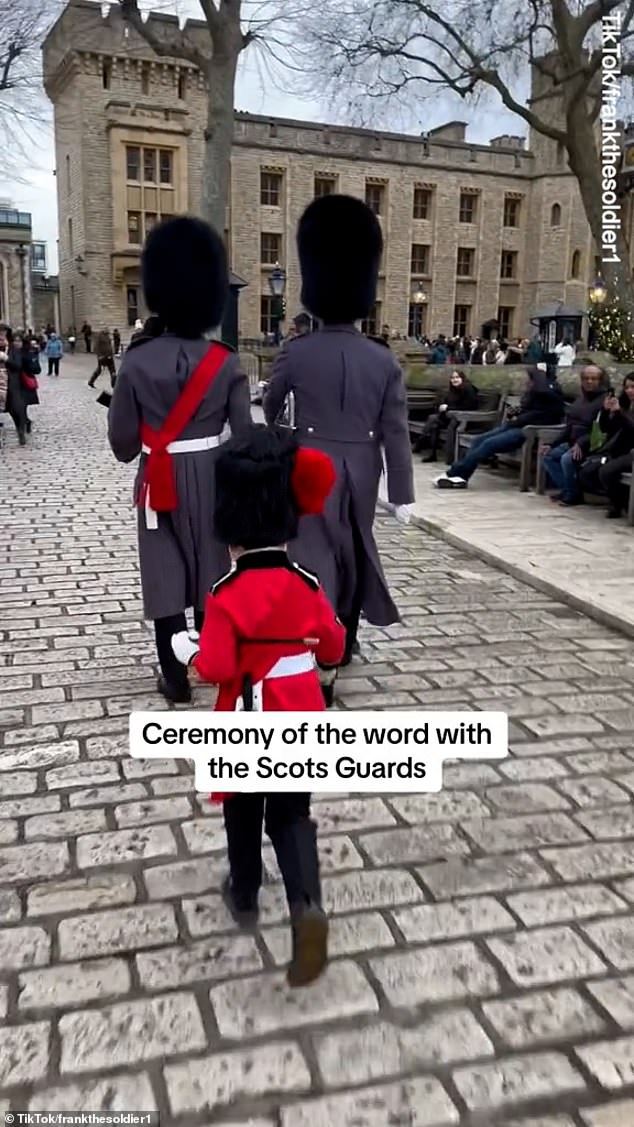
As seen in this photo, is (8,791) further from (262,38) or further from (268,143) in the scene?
(268,143)

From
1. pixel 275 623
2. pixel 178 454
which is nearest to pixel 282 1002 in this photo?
pixel 275 623

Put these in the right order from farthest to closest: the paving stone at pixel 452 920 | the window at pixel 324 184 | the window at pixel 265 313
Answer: the window at pixel 324 184, the window at pixel 265 313, the paving stone at pixel 452 920

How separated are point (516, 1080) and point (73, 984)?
106cm

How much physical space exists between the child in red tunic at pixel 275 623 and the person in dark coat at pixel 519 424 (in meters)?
7.43

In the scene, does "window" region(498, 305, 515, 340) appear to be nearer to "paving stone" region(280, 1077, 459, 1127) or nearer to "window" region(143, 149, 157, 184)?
"window" region(143, 149, 157, 184)

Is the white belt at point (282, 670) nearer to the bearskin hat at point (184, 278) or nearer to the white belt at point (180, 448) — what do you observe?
the white belt at point (180, 448)

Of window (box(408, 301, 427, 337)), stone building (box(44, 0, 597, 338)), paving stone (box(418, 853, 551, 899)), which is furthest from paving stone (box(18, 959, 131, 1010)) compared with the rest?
window (box(408, 301, 427, 337))

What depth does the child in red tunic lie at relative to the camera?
2.16 m

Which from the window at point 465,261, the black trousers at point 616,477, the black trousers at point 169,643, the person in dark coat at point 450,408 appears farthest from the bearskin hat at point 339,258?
the window at point 465,261

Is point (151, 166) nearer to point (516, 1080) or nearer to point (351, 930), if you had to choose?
point (351, 930)

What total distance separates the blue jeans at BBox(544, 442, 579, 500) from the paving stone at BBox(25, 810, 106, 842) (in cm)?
626

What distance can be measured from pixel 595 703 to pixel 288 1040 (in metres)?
2.39

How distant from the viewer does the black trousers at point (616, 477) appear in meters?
7.69

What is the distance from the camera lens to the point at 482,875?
277cm
